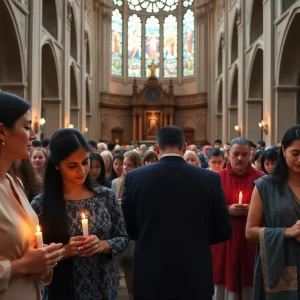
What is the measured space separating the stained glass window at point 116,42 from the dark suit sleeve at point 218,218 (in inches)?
1249

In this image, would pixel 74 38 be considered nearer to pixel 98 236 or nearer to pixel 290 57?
pixel 290 57

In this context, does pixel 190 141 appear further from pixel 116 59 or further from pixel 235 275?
pixel 235 275

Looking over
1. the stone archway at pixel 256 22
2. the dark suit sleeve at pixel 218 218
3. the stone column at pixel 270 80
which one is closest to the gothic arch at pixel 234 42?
the stone archway at pixel 256 22

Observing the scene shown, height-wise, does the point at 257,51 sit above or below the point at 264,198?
above

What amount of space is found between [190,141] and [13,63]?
20.7 metres

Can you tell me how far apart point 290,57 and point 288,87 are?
1097 millimetres

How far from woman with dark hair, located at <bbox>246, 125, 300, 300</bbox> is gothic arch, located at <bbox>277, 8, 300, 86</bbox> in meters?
12.2

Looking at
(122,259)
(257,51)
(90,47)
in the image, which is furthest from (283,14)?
(90,47)

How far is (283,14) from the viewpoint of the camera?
48.4 feet

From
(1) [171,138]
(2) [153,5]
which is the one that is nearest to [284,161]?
(1) [171,138]

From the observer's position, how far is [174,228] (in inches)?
120

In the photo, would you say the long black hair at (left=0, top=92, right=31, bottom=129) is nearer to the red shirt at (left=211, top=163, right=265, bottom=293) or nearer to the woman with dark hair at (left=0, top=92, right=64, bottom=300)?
the woman with dark hair at (left=0, top=92, right=64, bottom=300)

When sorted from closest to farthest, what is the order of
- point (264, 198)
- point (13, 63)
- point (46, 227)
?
point (46, 227) → point (264, 198) → point (13, 63)

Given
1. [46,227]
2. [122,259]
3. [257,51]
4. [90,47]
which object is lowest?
[122,259]
